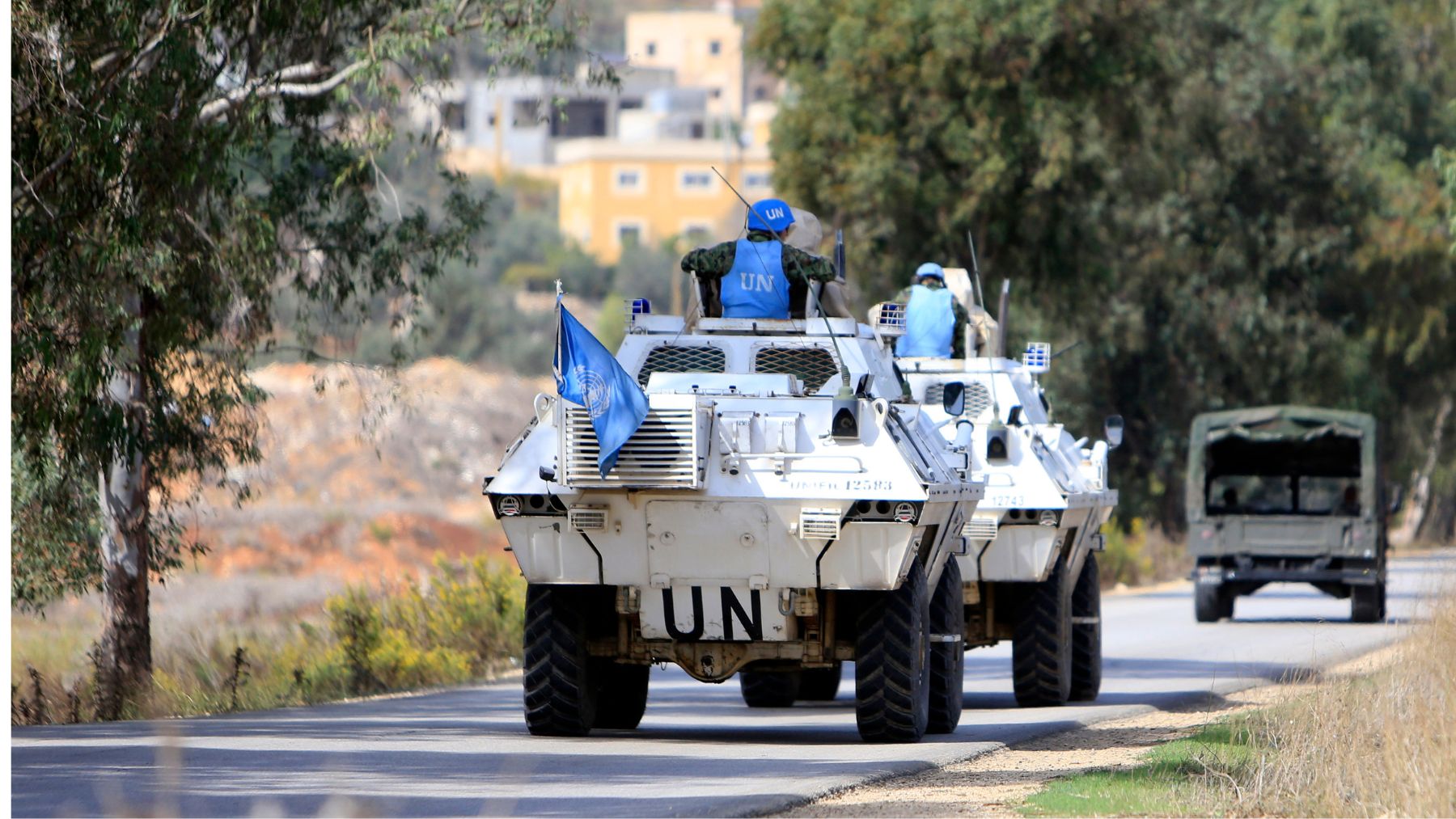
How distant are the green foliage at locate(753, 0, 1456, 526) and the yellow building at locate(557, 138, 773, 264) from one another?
6094 centimetres

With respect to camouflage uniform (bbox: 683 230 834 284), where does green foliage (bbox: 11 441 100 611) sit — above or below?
below

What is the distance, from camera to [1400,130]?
52.5m

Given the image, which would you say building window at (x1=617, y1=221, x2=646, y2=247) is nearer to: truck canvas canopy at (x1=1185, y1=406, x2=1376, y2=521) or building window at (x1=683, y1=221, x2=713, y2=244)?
building window at (x1=683, y1=221, x2=713, y2=244)

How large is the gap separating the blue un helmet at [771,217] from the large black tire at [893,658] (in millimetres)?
2462

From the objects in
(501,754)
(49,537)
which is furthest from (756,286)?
(49,537)

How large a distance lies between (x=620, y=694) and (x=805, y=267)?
9.53 feet

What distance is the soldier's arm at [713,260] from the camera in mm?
14555

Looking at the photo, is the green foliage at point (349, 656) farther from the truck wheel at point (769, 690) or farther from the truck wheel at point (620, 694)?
the truck wheel at point (620, 694)

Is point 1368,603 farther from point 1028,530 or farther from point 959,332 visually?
point 1028,530

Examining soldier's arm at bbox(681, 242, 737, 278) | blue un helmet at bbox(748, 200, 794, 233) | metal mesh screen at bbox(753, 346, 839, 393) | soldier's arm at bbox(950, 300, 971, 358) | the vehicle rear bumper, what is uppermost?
blue un helmet at bbox(748, 200, 794, 233)

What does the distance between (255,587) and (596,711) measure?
32803 millimetres

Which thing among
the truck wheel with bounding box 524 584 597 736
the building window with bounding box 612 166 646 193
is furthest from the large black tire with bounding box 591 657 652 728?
the building window with bounding box 612 166 646 193

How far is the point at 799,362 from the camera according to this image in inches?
559

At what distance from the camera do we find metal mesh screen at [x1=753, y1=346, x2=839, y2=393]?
46.4 ft
